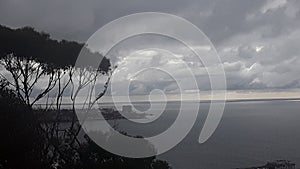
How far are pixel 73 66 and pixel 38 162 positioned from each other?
5.14 m

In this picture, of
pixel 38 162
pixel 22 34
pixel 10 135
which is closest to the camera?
pixel 10 135

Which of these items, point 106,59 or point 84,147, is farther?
point 106,59

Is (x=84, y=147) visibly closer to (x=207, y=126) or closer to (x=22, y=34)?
(x=22, y=34)

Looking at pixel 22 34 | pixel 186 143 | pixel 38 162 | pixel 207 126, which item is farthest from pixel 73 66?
pixel 207 126

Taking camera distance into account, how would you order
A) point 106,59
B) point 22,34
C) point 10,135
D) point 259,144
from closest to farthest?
point 10,135 < point 22,34 < point 106,59 < point 259,144

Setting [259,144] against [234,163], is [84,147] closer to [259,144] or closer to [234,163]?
[234,163]

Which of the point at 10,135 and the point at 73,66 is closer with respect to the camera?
the point at 10,135

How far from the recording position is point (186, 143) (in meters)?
77.1

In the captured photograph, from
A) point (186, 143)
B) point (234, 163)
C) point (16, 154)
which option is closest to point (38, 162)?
point (16, 154)

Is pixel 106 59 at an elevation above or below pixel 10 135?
above

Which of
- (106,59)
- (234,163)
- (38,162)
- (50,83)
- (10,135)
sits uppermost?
(106,59)

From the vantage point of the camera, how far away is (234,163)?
182ft

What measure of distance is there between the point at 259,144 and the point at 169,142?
1798cm

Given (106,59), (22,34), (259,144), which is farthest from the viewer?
(259,144)
